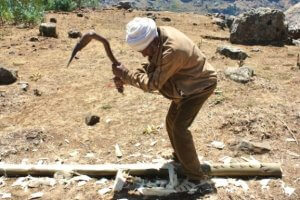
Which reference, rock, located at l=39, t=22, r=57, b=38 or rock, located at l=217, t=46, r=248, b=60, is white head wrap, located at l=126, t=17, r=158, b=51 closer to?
rock, located at l=217, t=46, r=248, b=60

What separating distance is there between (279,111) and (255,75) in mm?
2049

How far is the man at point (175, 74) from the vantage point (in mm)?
5016

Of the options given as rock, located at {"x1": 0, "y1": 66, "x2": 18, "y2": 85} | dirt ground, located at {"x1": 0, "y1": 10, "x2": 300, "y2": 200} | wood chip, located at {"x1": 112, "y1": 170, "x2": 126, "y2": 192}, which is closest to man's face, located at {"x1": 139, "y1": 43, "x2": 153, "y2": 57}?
wood chip, located at {"x1": 112, "y1": 170, "x2": 126, "y2": 192}

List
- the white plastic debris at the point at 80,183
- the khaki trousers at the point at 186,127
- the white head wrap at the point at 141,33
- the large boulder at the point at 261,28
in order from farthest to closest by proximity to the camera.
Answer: the large boulder at the point at 261,28
the white plastic debris at the point at 80,183
the khaki trousers at the point at 186,127
the white head wrap at the point at 141,33

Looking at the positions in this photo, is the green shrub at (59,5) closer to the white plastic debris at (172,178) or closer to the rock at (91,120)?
the rock at (91,120)

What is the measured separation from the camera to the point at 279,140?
23.5 ft

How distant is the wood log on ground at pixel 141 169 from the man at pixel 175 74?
325 millimetres

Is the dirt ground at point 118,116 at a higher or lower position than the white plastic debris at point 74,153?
higher

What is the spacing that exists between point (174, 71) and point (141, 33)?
54 centimetres

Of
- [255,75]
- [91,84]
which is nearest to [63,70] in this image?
[91,84]

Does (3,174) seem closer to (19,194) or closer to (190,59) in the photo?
(19,194)

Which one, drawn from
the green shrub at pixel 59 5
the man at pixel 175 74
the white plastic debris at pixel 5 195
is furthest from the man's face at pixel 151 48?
the green shrub at pixel 59 5

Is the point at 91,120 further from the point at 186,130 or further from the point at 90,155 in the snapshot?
the point at 186,130

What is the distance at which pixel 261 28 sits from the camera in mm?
13516
